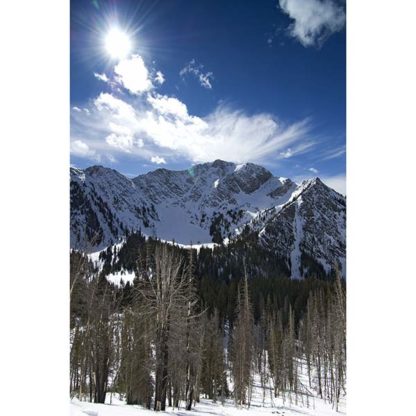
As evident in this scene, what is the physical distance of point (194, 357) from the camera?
5.08 metres

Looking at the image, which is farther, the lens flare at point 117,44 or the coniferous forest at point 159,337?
the coniferous forest at point 159,337

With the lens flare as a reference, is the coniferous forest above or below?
below

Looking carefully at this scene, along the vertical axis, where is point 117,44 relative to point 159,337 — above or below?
above

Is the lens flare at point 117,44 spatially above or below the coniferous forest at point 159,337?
above

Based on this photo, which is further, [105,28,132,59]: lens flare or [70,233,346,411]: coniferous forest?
[70,233,346,411]: coniferous forest

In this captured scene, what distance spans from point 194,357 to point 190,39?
4.18m

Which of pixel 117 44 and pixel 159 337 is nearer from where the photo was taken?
pixel 117 44
